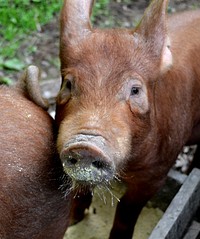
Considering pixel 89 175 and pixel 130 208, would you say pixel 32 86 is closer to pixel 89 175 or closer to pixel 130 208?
pixel 89 175

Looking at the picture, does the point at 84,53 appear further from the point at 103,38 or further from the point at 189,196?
the point at 189,196

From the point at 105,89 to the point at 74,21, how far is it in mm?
509

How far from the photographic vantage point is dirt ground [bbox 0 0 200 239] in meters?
4.70

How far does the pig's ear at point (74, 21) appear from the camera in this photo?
11.6ft

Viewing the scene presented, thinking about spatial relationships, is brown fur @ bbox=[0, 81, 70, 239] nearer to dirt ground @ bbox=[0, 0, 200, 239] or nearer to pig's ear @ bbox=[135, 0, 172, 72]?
pig's ear @ bbox=[135, 0, 172, 72]

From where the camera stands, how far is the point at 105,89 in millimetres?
3303

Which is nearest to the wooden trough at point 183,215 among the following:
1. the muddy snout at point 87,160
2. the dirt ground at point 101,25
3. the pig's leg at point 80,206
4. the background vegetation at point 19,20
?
the dirt ground at point 101,25

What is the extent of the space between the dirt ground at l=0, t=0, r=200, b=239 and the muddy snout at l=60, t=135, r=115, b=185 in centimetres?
174

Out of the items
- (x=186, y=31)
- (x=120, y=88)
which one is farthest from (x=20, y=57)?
(x=120, y=88)

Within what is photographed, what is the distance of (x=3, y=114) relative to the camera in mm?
3121

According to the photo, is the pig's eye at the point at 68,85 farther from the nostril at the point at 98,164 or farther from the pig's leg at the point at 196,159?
the pig's leg at the point at 196,159

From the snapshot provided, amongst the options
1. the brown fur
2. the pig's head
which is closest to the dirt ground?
the pig's head

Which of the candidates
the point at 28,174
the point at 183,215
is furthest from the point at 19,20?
the point at 28,174

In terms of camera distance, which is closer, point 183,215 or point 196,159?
point 183,215
